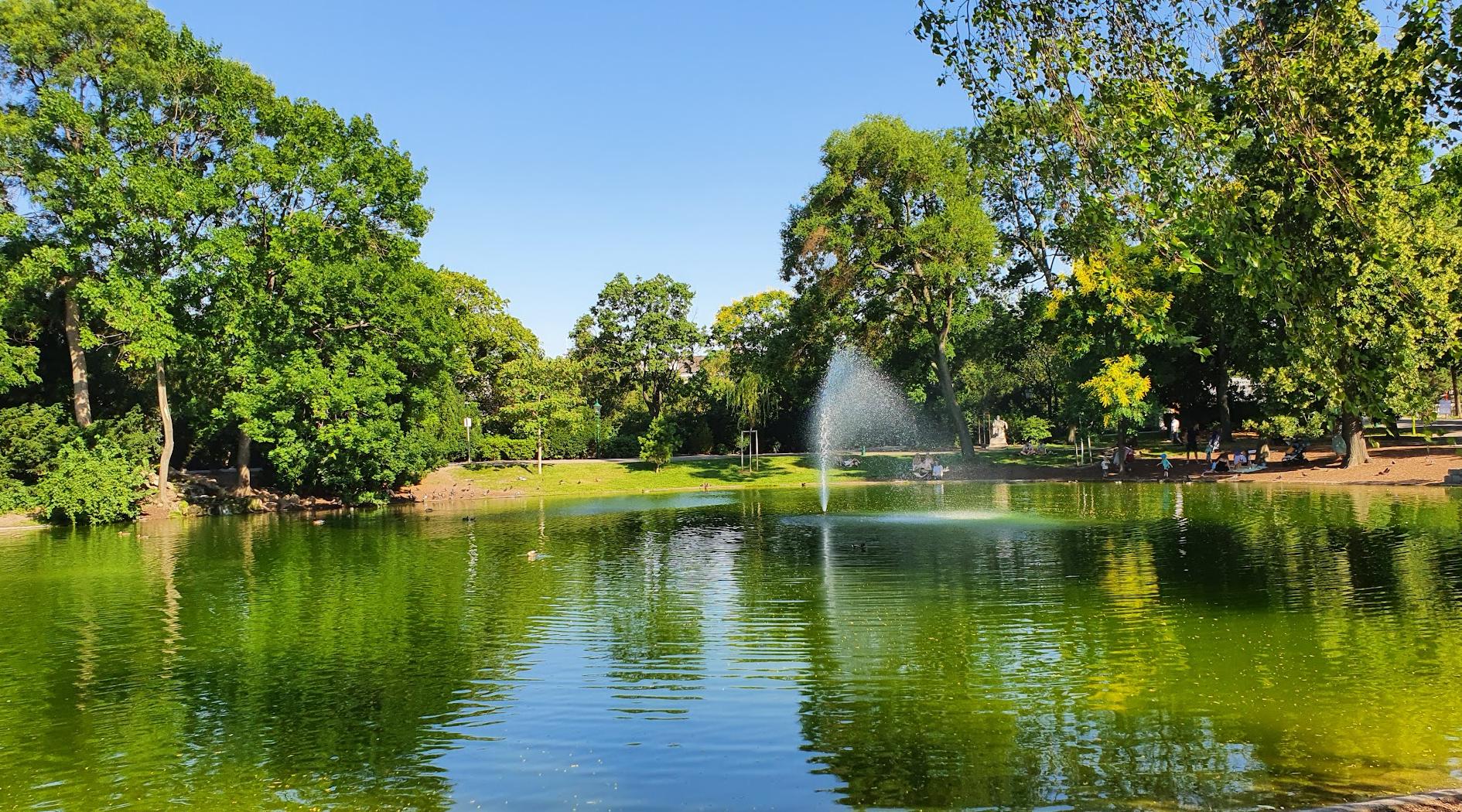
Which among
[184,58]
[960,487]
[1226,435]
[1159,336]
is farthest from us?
[1226,435]

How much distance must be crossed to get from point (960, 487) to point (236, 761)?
3744cm

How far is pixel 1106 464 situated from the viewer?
43750 millimetres

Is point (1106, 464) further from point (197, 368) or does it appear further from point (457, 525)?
point (197, 368)

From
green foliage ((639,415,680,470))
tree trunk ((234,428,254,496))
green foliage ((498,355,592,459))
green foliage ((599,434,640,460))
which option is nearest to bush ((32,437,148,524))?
tree trunk ((234,428,254,496))

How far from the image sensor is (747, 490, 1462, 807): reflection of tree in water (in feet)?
24.8

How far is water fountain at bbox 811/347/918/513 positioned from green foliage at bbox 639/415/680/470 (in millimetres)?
9135

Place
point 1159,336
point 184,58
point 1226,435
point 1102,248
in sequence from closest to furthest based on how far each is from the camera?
point 1159,336, point 1102,248, point 184,58, point 1226,435

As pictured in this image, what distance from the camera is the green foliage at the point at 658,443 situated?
52.8 metres

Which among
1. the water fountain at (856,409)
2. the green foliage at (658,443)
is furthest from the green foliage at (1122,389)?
the green foliage at (658,443)

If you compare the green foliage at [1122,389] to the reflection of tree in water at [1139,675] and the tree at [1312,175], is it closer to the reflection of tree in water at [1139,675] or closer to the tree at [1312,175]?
the reflection of tree in water at [1139,675]

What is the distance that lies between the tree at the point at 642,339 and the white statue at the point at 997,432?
86.1 ft

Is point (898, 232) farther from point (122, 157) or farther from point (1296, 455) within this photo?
point (122, 157)

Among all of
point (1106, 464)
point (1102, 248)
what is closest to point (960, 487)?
point (1106, 464)

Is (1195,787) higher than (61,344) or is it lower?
lower
